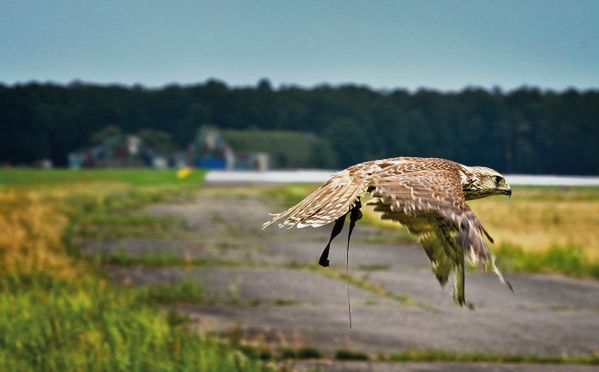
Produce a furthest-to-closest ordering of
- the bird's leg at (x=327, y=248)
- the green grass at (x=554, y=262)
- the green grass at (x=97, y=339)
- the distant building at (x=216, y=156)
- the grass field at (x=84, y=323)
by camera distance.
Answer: the distant building at (x=216, y=156)
the green grass at (x=554, y=262)
the grass field at (x=84, y=323)
the green grass at (x=97, y=339)
the bird's leg at (x=327, y=248)

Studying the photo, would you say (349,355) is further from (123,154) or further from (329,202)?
(123,154)

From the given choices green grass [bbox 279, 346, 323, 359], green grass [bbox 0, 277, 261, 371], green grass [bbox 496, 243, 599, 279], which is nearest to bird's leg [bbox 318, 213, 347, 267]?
green grass [bbox 0, 277, 261, 371]

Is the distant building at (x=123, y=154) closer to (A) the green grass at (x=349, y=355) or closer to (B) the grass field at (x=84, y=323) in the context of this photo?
(B) the grass field at (x=84, y=323)

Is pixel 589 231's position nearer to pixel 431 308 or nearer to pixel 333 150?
pixel 431 308

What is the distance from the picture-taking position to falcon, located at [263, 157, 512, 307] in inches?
43.9

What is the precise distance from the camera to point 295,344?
25.0 feet

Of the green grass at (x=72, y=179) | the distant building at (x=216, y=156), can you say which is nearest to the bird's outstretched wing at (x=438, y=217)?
the green grass at (x=72, y=179)

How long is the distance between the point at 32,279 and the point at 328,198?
9005 mm

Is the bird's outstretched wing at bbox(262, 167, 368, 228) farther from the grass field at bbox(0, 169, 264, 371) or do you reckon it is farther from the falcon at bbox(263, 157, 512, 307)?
the grass field at bbox(0, 169, 264, 371)

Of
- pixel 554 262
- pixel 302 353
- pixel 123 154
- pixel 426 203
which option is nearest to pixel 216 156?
pixel 123 154

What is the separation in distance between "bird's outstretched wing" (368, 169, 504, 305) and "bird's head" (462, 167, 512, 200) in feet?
0.31

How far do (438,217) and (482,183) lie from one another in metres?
0.31

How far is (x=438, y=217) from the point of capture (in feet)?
3.68

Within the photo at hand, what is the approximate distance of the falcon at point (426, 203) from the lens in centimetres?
111
